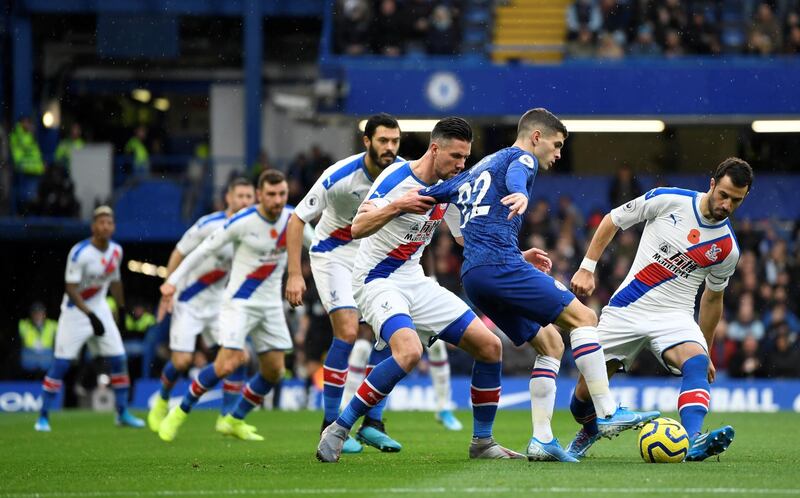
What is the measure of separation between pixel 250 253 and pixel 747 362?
33.5 feet

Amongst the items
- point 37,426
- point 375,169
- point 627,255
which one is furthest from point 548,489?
point 627,255

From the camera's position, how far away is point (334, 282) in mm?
10766

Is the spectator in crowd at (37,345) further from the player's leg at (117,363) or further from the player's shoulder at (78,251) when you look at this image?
the player's shoulder at (78,251)

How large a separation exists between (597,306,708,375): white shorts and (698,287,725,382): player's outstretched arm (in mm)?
216

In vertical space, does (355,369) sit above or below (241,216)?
below

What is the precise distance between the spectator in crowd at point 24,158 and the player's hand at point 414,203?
58.2ft

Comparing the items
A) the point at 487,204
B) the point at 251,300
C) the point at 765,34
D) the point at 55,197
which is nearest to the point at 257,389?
the point at 251,300

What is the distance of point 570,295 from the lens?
8.52 metres

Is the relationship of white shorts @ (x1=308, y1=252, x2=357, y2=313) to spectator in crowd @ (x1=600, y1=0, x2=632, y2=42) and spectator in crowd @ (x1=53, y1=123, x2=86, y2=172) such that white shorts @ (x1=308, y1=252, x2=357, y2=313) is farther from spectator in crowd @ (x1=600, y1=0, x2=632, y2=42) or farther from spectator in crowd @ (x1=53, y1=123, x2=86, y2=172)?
spectator in crowd @ (x1=600, y1=0, x2=632, y2=42)

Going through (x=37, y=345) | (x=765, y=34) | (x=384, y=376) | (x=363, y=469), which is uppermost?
(x=765, y=34)

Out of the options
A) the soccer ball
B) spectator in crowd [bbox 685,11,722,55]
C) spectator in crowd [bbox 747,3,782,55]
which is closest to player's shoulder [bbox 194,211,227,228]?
the soccer ball

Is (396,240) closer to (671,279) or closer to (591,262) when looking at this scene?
(591,262)

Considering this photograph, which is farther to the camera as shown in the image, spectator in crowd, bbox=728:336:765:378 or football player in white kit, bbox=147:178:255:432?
spectator in crowd, bbox=728:336:765:378

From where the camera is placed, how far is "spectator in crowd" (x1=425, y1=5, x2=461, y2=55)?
25.3 m
